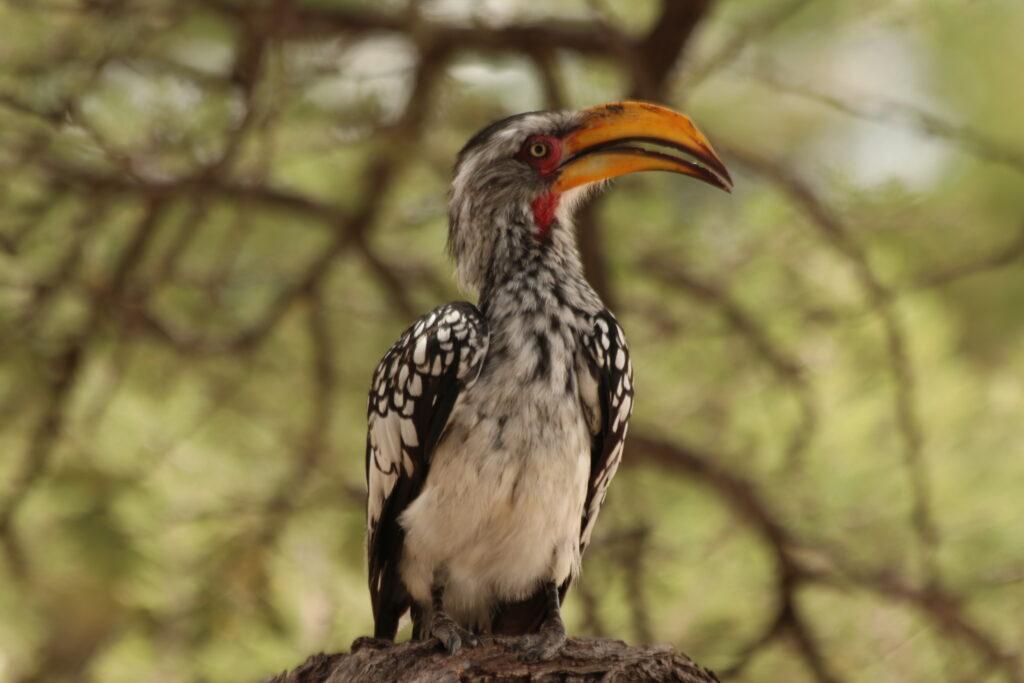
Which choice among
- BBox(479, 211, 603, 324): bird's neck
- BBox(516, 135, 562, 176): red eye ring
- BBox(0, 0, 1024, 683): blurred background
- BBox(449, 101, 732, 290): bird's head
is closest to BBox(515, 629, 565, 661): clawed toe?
BBox(479, 211, 603, 324): bird's neck

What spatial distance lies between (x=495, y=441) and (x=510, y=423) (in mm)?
47

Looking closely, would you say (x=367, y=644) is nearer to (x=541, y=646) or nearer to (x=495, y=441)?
(x=541, y=646)

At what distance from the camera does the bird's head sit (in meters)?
3.04

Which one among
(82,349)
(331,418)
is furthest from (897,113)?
(82,349)

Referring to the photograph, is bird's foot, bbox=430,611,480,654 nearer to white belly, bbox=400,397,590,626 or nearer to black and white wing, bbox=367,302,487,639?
white belly, bbox=400,397,590,626

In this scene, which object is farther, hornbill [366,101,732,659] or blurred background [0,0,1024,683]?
blurred background [0,0,1024,683]

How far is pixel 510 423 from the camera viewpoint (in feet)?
8.97

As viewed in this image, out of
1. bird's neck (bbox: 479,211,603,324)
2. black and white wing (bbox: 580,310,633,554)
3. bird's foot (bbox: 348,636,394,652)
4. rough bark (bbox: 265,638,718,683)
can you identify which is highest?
bird's neck (bbox: 479,211,603,324)

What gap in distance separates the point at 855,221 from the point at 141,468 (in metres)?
2.33

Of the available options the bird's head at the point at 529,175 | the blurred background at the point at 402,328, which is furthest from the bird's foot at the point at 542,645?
the blurred background at the point at 402,328

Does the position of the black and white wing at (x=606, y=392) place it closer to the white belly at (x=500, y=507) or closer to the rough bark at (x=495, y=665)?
the white belly at (x=500, y=507)

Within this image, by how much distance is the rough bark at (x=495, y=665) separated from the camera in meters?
2.40

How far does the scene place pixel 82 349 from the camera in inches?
159

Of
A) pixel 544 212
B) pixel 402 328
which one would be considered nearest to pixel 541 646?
pixel 544 212
